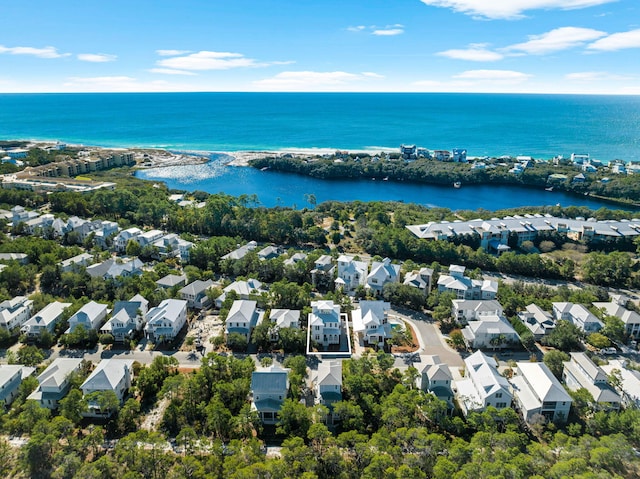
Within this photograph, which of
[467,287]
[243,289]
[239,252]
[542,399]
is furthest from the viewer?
[239,252]

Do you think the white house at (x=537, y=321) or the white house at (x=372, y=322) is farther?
the white house at (x=537, y=321)

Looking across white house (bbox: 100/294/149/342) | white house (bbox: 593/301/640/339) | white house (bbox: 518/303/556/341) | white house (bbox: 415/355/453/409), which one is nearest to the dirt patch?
white house (bbox: 415/355/453/409)

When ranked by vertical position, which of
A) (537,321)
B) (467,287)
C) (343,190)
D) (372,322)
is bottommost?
(343,190)

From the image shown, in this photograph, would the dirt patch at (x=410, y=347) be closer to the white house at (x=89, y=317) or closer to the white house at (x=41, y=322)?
the white house at (x=89, y=317)

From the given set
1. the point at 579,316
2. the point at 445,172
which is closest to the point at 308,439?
the point at 579,316

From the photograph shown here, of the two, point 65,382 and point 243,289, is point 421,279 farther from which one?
point 65,382

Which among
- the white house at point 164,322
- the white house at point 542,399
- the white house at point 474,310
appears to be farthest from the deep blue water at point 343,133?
the white house at point 542,399
